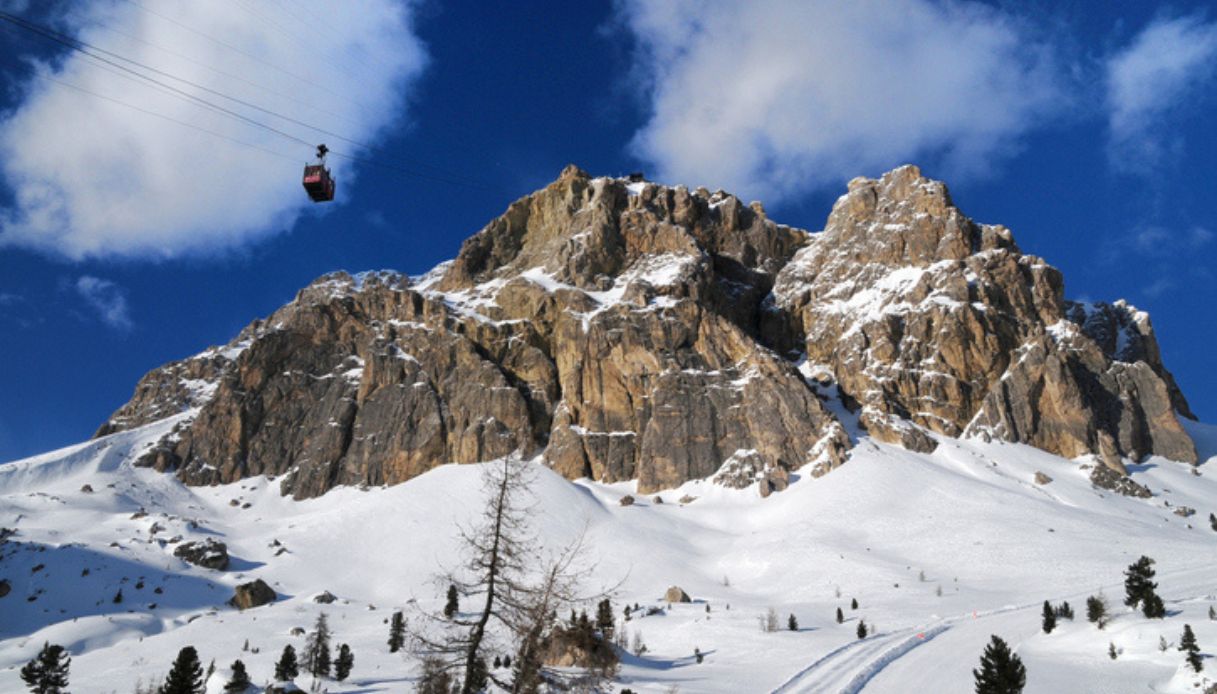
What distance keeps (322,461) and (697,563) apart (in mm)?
63083

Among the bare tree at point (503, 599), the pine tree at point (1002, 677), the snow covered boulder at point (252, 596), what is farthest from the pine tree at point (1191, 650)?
the snow covered boulder at point (252, 596)

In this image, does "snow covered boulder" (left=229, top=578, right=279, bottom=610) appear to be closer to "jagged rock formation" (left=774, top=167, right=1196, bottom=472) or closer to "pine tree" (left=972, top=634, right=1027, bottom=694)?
"pine tree" (left=972, top=634, right=1027, bottom=694)

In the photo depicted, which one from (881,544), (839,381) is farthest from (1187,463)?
(881,544)

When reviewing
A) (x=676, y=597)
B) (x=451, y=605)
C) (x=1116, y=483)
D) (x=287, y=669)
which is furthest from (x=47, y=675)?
(x=1116, y=483)

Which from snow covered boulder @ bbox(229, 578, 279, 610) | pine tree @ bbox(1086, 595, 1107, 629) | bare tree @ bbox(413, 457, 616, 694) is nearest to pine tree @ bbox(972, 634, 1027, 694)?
bare tree @ bbox(413, 457, 616, 694)

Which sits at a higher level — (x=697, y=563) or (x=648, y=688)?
(x=697, y=563)

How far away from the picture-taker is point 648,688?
22719mm

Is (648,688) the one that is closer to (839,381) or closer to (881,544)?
(881,544)

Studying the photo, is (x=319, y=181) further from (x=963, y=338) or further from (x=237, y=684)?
(x=963, y=338)

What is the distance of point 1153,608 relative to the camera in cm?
2753

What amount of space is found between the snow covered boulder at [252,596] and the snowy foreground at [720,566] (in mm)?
1494

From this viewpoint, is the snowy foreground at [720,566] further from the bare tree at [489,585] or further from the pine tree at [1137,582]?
the bare tree at [489,585]

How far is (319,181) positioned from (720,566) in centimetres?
5349

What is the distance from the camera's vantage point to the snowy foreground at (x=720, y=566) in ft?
84.4
